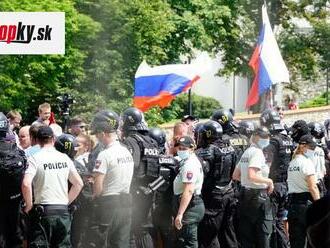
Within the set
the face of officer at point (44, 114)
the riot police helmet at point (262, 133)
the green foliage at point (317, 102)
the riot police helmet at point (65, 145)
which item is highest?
the green foliage at point (317, 102)

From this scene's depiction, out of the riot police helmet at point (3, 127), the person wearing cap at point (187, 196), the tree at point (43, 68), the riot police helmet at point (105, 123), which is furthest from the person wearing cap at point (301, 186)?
the tree at point (43, 68)

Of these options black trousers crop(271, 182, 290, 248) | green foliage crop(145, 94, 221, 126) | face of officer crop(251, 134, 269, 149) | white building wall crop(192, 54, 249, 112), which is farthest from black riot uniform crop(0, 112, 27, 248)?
white building wall crop(192, 54, 249, 112)

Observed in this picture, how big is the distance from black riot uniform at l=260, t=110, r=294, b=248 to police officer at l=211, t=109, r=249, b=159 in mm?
339

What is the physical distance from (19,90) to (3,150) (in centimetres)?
998

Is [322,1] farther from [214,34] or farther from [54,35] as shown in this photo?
[54,35]

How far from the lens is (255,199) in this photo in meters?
9.10

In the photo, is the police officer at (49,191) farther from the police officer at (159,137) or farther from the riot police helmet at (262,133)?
the riot police helmet at (262,133)

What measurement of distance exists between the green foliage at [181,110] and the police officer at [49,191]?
36.6 feet

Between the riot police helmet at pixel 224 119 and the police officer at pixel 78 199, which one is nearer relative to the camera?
the police officer at pixel 78 199

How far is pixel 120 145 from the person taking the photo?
26.9 feet

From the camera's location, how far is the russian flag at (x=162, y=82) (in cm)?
1248

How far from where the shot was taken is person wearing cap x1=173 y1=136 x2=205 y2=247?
8.30 meters

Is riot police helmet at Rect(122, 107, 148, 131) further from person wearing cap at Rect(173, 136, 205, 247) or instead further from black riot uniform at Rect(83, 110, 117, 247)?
person wearing cap at Rect(173, 136, 205, 247)

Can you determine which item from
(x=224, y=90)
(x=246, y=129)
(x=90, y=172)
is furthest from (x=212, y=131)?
(x=224, y=90)
